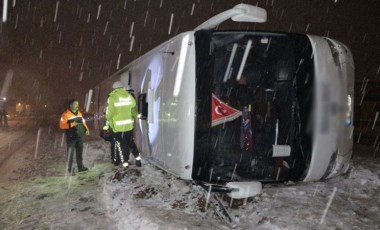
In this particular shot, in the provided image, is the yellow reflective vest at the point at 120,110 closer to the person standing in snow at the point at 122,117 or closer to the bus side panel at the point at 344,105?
the person standing in snow at the point at 122,117

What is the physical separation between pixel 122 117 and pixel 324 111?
427 cm

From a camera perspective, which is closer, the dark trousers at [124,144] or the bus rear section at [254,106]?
the bus rear section at [254,106]

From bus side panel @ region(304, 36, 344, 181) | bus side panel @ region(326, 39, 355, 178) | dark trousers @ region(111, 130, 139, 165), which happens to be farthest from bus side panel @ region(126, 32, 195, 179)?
bus side panel @ region(326, 39, 355, 178)

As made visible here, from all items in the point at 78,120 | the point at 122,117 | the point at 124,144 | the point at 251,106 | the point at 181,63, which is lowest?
the point at 124,144

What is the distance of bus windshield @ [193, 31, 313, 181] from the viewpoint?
4.82 metres

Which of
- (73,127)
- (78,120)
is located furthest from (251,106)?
(73,127)

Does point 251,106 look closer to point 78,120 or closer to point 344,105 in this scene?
point 344,105

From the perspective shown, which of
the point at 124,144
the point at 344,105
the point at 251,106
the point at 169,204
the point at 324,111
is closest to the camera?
the point at 324,111

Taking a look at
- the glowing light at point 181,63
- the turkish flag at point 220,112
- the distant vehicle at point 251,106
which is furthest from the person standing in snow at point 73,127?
the turkish flag at point 220,112

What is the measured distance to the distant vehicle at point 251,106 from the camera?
478 cm

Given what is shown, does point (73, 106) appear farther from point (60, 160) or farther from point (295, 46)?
point (295, 46)

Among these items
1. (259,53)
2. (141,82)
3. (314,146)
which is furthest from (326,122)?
(141,82)

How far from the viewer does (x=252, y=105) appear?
18.8ft

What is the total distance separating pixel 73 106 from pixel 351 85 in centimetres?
587
